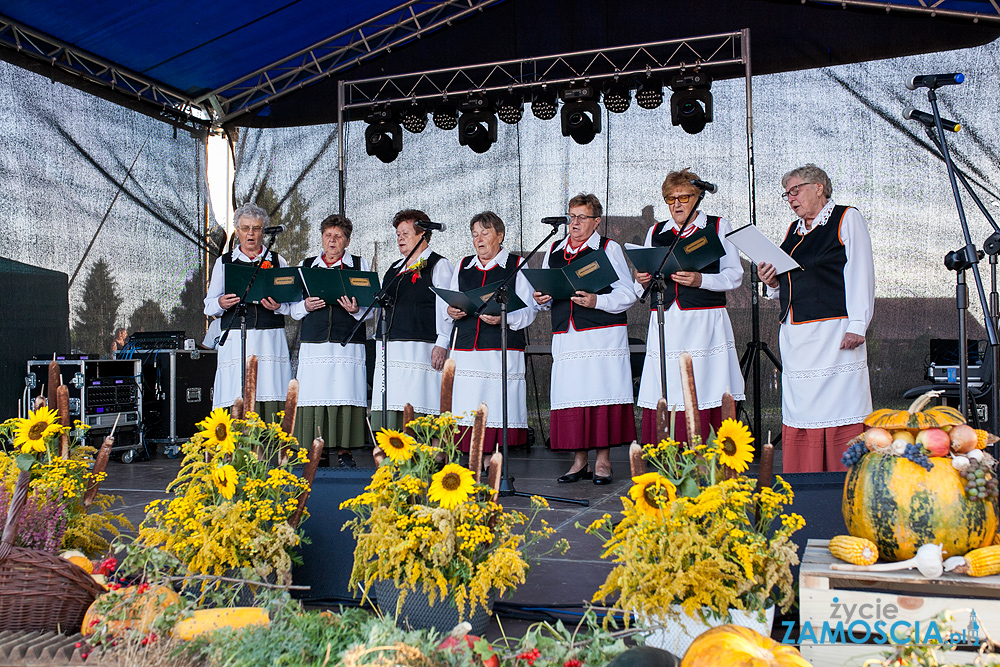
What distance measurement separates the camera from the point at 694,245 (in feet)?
14.3

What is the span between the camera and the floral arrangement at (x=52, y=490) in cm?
230

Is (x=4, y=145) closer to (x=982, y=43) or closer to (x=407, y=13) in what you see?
(x=407, y=13)

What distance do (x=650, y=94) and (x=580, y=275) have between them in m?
3.25

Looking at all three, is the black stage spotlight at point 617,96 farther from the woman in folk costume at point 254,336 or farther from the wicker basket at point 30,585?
the wicker basket at point 30,585

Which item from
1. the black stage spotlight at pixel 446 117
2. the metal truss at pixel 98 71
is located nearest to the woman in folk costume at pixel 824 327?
the black stage spotlight at pixel 446 117

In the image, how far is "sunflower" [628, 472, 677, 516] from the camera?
184 cm

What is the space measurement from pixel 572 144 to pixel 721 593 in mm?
6734

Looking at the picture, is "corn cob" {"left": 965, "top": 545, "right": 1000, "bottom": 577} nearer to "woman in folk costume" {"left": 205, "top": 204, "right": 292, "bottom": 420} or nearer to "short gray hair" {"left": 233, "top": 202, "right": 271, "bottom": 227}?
"woman in folk costume" {"left": 205, "top": 204, "right": 292, "bottom": 420}

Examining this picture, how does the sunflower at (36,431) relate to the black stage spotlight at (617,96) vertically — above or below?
below

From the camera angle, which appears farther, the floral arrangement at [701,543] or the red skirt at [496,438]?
the red skirt at [496,438]

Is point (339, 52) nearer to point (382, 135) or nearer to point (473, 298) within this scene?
point (382, 135)

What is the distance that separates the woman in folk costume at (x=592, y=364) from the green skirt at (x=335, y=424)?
1331mm

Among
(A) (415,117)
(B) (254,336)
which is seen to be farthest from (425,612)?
(A) (415,117)

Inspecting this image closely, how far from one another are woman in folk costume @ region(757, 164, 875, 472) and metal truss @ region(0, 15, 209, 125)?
5975 mm
